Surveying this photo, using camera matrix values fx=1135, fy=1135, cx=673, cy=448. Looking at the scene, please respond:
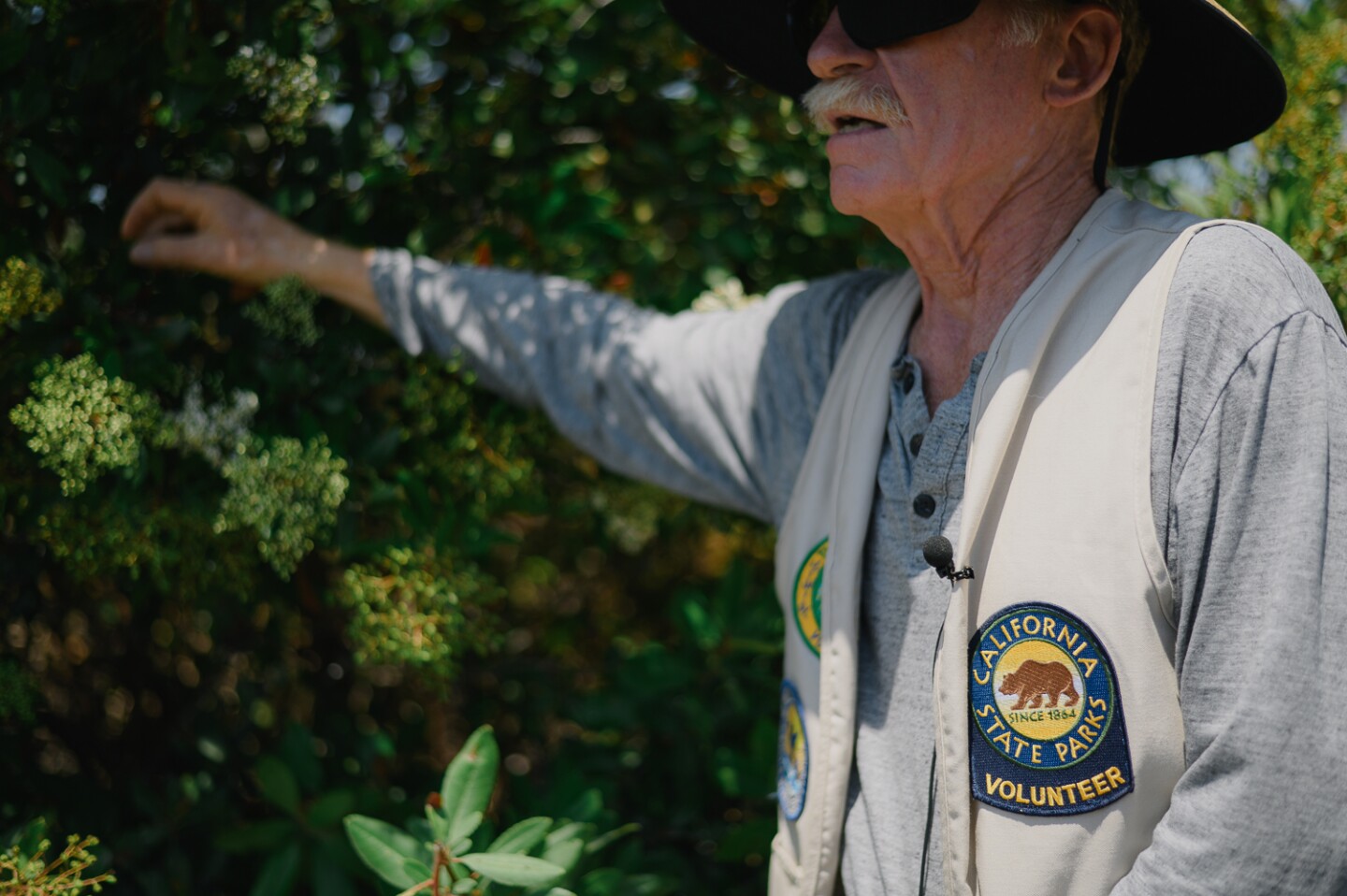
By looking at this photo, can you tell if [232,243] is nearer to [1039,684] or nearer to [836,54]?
[836,54]

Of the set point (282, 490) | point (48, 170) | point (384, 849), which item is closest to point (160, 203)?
point (48, 170)

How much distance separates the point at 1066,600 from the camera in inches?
48.6

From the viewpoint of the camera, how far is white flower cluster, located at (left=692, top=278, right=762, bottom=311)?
203 cm

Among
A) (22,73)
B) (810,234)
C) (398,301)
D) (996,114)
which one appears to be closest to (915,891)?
(996,114)

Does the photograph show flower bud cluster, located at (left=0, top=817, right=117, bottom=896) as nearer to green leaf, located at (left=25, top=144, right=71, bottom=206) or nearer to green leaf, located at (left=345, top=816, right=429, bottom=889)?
green leaf, located at (left=345, top=816, right=429, bottom=889)

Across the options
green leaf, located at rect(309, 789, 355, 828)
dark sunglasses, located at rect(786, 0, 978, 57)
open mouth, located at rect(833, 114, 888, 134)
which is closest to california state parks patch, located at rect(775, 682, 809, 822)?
green leaf, located at rect(309, 789, 355, 828)

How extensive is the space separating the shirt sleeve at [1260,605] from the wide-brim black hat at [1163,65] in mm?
424

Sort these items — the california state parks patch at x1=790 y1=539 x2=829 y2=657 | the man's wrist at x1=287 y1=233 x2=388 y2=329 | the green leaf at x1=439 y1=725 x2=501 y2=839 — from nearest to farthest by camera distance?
the green leaf at x1=439 y1=725 x2=501 y2=839
the california state parks patch at x1=790 y1=539 x2=829 y2=657
the man's wrist at x1=287 y1=233 x2=388 y2=329

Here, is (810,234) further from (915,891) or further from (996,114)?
(915,891)

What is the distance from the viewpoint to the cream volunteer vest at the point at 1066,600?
1.21 m

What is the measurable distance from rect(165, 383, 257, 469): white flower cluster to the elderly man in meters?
0.20

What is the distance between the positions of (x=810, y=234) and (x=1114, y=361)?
1131 mm

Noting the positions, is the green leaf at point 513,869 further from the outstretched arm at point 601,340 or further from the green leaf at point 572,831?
the outstretched arm at point 601,340

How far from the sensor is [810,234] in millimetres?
2318
